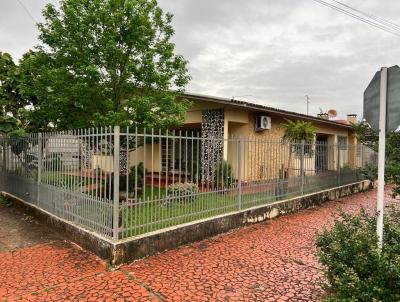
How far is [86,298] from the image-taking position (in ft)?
12.2

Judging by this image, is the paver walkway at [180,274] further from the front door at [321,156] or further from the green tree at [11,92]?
the green tree at [11,92]

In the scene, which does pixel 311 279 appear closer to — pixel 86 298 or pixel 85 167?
pixel 86 298

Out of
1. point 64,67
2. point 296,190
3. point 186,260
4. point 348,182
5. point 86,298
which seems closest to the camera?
point 86,298

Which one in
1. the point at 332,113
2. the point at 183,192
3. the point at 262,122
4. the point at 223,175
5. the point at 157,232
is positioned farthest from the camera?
the point at 332,113

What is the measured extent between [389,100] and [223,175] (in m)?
4.10

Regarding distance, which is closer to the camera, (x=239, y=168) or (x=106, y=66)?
(x=239, y=168)

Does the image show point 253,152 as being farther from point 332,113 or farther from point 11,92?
point 332,113

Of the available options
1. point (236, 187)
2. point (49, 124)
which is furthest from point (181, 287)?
point (49, 124)

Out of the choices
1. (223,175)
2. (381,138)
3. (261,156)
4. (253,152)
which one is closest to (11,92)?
(223,175)

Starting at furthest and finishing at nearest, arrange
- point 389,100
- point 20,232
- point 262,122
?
point 262,122, point 20,232, point 389,100

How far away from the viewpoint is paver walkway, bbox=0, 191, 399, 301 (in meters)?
3.84

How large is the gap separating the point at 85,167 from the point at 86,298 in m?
2.46

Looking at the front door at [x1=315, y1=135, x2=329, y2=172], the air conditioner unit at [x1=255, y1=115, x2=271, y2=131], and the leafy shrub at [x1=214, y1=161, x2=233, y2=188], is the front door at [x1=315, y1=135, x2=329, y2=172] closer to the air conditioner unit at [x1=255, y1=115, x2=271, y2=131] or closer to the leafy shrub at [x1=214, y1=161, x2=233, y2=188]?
the air conditioner unit at [x1=255, y1=115, x2=271, y2=131]

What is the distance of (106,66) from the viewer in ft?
24.9
